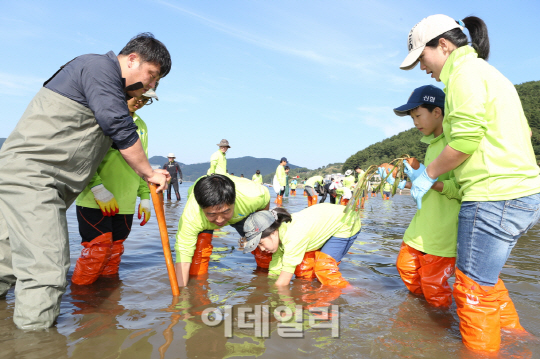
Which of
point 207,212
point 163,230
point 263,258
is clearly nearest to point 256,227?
point 207,212

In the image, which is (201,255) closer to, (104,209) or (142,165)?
(104,209)

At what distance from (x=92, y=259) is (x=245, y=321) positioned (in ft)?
5.79

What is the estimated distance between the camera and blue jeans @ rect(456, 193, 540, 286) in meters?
2.11

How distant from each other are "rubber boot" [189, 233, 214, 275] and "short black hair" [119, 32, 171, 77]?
6.60ft

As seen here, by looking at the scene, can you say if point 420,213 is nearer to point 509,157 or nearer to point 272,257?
point 509,157

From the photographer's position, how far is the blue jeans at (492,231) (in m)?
2.11

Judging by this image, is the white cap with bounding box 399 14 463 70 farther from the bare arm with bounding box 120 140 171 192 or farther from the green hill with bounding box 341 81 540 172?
the green hill with bounding box 341 81 540 172

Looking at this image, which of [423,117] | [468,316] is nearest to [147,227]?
[423,117]

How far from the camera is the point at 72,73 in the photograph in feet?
7.71

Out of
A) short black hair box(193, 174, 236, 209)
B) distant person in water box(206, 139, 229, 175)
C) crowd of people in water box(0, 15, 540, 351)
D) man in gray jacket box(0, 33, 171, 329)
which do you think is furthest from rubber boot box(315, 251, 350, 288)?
distant person in water box(206, 139, 229, 175)

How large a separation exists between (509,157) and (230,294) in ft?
8.31

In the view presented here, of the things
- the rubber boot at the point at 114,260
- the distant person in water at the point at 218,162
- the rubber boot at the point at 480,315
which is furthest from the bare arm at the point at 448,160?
the distant person in water at the point at 218,162

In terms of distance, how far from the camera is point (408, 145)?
92938 mm

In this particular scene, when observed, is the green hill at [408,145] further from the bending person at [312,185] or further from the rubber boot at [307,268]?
the rubber boot at [307,268]
